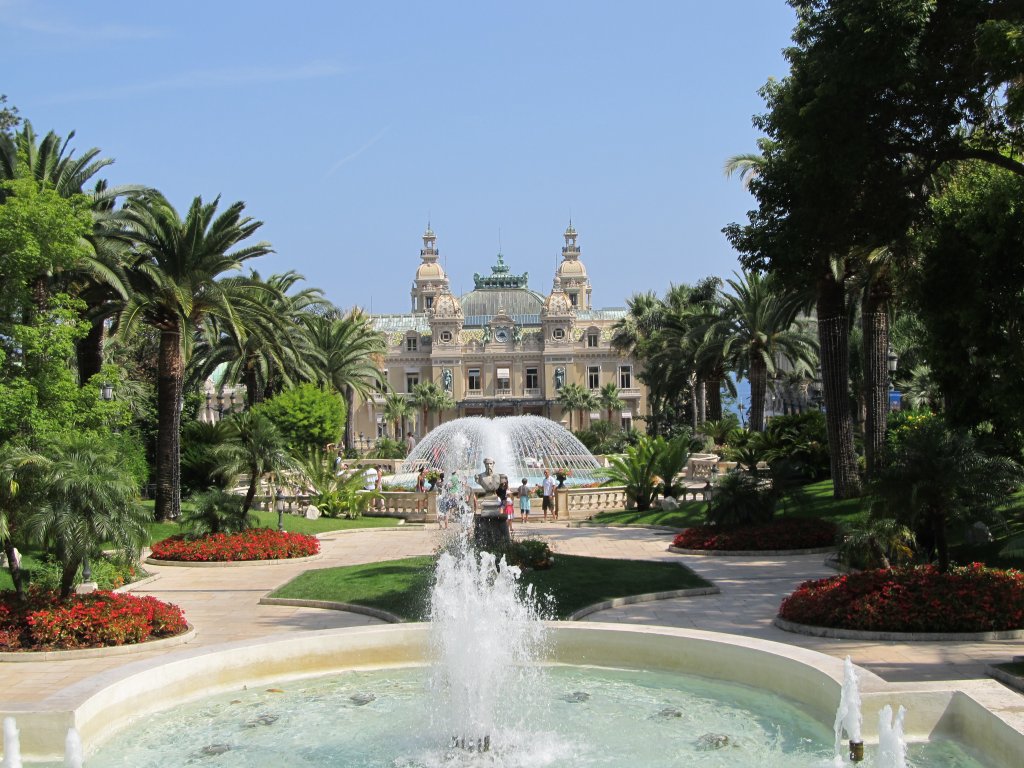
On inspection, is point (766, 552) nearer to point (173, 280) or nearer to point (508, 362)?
point (173, 280)

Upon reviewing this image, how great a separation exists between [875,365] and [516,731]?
16.3 meters

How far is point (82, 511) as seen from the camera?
1127 centimetres

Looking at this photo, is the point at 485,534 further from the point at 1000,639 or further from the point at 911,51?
the point at 911,51

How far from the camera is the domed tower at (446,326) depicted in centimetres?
9925

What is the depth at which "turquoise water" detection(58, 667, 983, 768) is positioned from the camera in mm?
7715

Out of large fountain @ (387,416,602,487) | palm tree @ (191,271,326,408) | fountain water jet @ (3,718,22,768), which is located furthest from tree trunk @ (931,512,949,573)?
large fountain @ (387,416,602,487)

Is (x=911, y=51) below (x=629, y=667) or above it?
above

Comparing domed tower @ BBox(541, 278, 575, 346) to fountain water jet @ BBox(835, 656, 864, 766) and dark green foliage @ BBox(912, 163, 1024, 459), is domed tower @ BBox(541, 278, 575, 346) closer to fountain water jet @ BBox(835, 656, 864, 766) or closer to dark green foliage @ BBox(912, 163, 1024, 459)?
dark green foliage @ BBox(912, 163, 1024, 459)

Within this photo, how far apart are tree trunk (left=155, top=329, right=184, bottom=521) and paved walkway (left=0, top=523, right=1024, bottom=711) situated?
12.5 ft

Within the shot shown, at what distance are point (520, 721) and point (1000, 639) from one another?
5248 mm

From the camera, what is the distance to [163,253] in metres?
22.2

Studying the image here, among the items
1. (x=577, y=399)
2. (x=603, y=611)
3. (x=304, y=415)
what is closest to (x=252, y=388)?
(x=304, y=415)

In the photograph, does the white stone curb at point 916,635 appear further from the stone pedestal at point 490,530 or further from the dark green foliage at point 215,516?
the dark green foliage at point 215,516

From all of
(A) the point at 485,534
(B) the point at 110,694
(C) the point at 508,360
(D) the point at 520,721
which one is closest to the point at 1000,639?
(D) the point at 520,721
